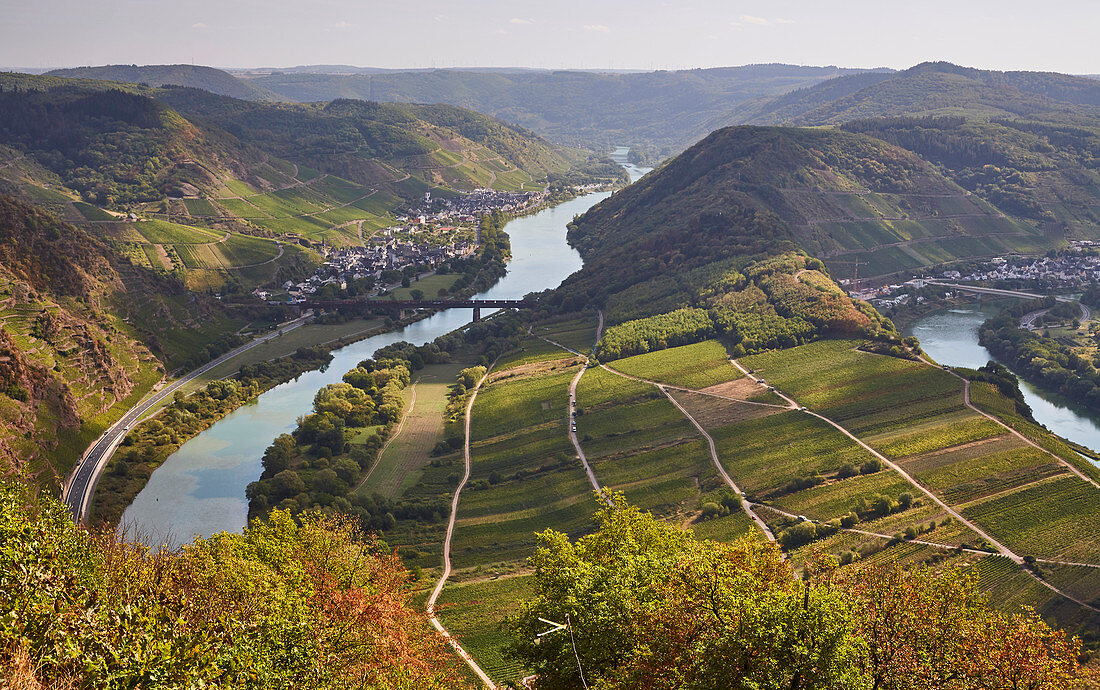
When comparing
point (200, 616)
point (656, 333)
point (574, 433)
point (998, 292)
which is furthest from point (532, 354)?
point (998, 292)

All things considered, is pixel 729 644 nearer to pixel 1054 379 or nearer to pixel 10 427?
pixel 10 427

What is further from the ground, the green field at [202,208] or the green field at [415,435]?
the green field at [202,208]

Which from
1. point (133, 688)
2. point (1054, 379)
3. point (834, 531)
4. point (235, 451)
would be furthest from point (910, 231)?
point (133, 688)

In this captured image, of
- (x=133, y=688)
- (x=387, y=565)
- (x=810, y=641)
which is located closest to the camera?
(x=133, y=688)

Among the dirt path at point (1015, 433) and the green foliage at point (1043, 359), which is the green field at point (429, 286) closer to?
the dirt path at point (1015, 433)

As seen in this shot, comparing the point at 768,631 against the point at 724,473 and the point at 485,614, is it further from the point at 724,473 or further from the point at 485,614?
the point at 724,473

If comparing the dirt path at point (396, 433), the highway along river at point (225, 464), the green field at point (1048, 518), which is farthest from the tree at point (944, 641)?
the dirt path at point (396, 433)
